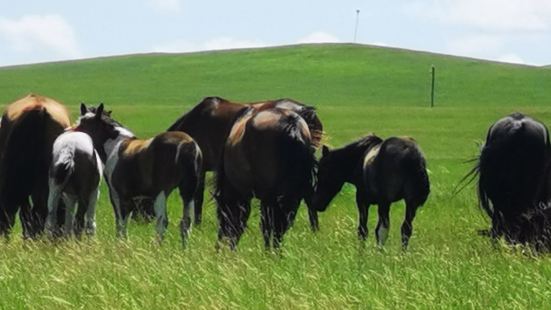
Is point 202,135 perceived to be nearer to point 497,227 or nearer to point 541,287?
point 497,227

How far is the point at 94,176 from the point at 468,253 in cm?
417

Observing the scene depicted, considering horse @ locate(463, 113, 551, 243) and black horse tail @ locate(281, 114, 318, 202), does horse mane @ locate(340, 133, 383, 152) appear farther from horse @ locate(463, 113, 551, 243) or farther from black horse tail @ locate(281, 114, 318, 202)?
black horse tail @ locate(281, 114, 318, 202)

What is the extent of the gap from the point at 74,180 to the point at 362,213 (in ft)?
10.6

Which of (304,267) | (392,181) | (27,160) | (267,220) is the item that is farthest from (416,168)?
(27,160)

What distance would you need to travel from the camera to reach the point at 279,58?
7538 centimetres

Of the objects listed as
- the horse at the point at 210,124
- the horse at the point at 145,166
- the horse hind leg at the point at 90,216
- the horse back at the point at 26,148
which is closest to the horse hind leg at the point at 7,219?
the horse back at the point at 26,148

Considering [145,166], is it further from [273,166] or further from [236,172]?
[273,166]

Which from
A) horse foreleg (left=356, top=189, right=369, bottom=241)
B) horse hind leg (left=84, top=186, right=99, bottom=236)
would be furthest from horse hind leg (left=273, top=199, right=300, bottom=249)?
horse hind leg (left=84, top=186, right=99, bottom=236)

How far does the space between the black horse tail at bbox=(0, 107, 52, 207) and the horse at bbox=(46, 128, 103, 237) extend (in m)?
0.52

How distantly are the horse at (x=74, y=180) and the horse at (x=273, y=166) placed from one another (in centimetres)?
161

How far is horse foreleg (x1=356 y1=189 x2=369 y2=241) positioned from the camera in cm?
1162

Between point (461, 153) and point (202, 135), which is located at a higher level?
point (202, 135)

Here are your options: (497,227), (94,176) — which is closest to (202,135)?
(94,176)

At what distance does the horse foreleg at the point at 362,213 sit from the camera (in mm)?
11617
